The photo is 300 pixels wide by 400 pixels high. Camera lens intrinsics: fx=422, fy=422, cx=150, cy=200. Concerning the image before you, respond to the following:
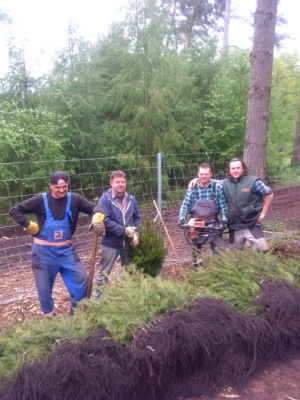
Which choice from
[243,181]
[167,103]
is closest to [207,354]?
[243,181]

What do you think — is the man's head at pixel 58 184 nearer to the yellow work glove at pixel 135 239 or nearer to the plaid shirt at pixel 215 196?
the yellow work glove at pixel 135 239

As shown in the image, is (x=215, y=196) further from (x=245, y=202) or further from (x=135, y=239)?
(x=135, y=239)

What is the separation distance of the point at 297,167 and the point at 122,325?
1475 cm

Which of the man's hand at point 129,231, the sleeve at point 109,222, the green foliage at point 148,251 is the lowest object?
the green foliage at point 148,251

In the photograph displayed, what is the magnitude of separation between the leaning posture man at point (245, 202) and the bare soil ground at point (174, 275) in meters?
0.59

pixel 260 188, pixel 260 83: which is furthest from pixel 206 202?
pixel 260 83

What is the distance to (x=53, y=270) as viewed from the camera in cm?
423

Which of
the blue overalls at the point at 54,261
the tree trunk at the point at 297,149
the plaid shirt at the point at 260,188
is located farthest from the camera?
the tree trunk at the point at 297,149

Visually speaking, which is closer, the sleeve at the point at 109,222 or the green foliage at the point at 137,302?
the green foliage at the point at 137,302

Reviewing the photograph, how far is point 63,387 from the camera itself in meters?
2.74

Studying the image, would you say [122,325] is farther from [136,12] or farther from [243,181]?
[136,12]

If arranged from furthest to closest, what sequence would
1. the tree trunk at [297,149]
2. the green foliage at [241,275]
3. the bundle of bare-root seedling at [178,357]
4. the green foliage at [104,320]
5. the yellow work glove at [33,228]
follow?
the tree trunk at [297,149], the yellow work glove at [33,228], the green foliage at [241,275], the green foliage at [104,320], the bundle of bare-root seedling at [178,357]

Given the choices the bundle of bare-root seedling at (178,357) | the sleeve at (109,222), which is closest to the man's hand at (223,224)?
the sleeve at (109,222)

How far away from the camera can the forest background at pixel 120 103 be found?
9.91m
